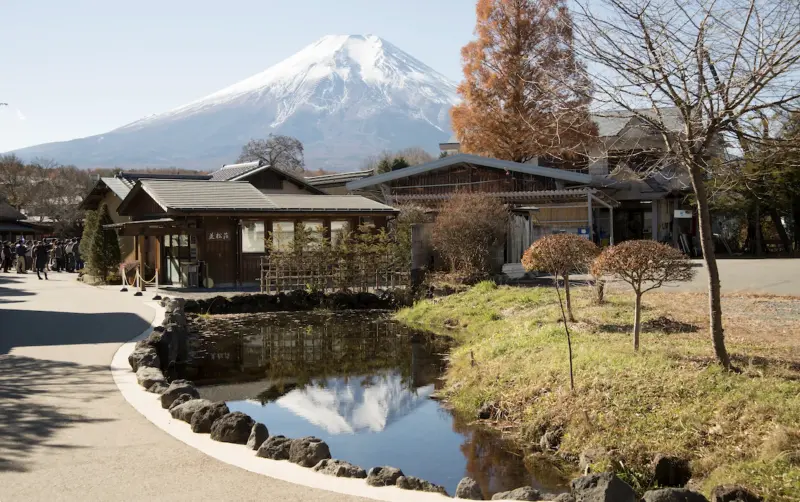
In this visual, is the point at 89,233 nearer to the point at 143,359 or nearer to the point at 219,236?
the point at 219,236

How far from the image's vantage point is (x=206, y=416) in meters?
7.50

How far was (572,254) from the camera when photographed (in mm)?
13500

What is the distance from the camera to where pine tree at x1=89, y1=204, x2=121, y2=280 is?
27438 mm

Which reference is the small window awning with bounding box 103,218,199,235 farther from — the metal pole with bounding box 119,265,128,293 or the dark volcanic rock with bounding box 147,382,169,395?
the dark volcanic rock with bounding box 147,382,169,395

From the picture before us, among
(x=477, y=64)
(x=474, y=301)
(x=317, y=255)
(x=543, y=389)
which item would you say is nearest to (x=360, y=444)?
(x=543, y=389)

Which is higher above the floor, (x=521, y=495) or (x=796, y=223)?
(x=796, y=223)

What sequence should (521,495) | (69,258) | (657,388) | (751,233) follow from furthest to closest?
(69,258), (751,233), (657,388), (521,495)

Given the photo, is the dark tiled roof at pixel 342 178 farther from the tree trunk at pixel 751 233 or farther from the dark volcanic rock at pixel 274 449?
the dark volcanic rock at pixel 274 449

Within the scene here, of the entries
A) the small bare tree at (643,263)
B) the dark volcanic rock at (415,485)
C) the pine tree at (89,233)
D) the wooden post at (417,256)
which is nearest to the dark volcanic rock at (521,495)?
the dark volcanic rock at (415,485)

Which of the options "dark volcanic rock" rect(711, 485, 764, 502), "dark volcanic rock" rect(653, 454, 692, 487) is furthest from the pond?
"dark volcanic rock" rect(711, 485, 764, 502)

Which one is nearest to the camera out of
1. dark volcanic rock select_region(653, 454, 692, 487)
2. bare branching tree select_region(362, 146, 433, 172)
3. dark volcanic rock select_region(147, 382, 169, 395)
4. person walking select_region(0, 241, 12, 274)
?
dark volcanic rock select_region(653, 454, 692, 487)

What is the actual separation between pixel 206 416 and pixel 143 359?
134 inches

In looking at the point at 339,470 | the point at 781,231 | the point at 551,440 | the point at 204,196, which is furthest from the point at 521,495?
the point at 781,231

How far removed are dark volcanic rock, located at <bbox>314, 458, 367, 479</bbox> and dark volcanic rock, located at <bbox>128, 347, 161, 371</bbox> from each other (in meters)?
4.82
